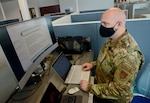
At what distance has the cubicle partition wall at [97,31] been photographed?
5.50 ft

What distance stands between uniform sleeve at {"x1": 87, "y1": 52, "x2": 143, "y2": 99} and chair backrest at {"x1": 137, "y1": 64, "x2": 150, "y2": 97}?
348 millimetres

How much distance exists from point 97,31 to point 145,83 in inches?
32.5

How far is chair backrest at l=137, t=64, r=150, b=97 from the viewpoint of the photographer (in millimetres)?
1237

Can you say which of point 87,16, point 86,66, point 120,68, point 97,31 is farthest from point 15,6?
point 120,68

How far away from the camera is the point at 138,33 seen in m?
1.71

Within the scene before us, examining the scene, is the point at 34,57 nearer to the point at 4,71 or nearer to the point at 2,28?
the point at 4,71

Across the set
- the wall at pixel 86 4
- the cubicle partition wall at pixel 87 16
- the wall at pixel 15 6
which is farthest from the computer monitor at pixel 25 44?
the wall at pixel 15 6

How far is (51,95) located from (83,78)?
35cm

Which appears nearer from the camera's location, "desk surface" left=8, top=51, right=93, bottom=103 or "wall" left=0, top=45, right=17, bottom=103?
"wall" left=0, top=45, right=17, bottom=103

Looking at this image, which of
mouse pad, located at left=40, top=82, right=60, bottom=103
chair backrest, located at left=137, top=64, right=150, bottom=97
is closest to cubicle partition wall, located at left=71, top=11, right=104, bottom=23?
chair backrest, located at left=137, top=64, right=150, bottom=97

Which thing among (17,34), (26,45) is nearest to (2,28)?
(17,34)

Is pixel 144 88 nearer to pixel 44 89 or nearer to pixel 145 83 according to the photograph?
pixel 145 83

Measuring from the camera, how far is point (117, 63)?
972 millimetres

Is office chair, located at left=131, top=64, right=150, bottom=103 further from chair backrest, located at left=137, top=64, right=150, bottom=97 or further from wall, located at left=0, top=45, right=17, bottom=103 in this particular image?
wall, located at left=0, top=45, right=17, bottom=103
